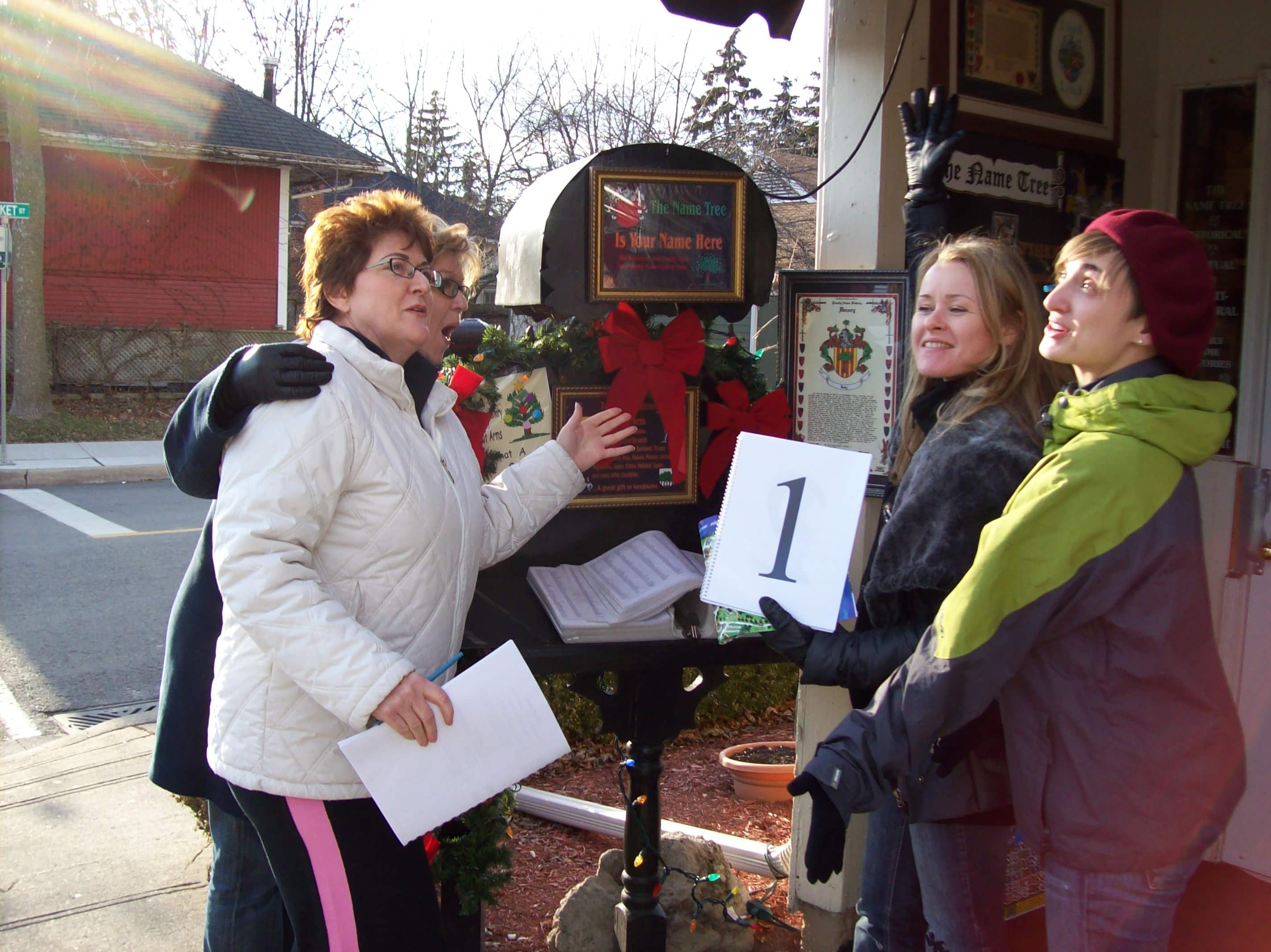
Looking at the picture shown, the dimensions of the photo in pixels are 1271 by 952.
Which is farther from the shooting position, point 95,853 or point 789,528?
point 95,853

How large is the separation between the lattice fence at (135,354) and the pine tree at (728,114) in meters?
10.2

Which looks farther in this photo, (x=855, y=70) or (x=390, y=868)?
(x=855, y=70)

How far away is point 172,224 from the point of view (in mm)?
19578

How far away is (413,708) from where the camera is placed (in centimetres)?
181

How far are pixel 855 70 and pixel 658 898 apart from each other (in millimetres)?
2385

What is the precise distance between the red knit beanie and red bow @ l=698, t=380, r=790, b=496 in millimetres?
1184

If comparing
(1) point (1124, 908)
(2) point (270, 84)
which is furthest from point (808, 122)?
(2) point (270, 84)

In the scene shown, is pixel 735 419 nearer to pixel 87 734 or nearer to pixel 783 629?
pixel 783 629

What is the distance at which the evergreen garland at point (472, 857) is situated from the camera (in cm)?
278

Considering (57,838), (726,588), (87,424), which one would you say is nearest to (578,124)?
(87,424)

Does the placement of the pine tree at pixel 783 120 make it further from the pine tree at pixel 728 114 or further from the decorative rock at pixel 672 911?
the decorative rock at pixel 672 911

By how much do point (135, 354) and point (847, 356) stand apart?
1809cm

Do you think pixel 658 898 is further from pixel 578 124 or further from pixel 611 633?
pixel 578 124

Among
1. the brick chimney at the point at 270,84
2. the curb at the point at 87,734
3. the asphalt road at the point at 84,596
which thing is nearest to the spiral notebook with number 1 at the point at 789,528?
the curb at the point at 87,734
